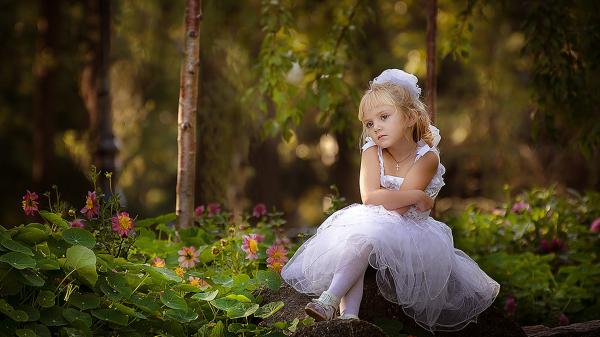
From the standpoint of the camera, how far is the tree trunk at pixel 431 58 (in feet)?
18.0

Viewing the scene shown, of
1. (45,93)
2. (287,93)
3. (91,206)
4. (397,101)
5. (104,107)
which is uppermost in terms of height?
(397,101)

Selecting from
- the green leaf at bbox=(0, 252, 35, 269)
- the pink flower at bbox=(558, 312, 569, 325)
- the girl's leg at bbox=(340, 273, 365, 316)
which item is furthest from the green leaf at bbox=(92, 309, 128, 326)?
the pink flower at bbox=(558, 312, 569, 325)

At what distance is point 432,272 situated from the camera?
368cm

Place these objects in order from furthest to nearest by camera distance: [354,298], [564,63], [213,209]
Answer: [564,63]
[213,209]
[354,298]

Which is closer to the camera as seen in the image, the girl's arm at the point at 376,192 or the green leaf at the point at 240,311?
the green leaf at the point at 240,311

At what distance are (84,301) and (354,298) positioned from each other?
105 centimetres

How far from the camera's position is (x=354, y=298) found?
11.7ft

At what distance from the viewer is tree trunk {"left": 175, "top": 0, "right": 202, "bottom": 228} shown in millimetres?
5051

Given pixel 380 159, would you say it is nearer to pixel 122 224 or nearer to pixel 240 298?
pixel 240 298

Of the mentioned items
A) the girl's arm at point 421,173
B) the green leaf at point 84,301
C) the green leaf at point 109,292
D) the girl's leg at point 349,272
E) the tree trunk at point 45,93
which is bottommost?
the tree trunk at point 45,93

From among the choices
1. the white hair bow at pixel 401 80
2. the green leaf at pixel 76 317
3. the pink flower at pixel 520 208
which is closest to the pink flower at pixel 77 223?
the green leaf at pixel 76 317

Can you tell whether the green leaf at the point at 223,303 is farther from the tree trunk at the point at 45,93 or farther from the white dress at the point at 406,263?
the tree trunk at the point at 45,93

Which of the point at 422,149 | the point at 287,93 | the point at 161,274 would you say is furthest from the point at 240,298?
the point at 287,93

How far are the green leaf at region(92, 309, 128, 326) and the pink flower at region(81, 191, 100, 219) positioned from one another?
704 millimetres
